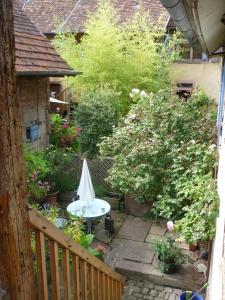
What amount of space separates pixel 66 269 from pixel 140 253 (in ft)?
12.1

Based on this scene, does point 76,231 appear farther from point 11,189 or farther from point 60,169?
point 60,169

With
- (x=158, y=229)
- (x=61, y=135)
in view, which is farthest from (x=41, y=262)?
(x=61, y=135)

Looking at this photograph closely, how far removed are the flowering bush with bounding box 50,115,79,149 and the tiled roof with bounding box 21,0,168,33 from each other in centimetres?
614

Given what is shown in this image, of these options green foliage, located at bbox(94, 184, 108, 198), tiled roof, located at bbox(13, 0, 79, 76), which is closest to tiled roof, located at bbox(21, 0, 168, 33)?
tiled roof, located at bbox(13, 0, 79, 76)

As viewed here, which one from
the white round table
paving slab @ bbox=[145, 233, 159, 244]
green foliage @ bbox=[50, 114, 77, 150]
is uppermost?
green foliage @ bbox=[50, 114, 77, 150]

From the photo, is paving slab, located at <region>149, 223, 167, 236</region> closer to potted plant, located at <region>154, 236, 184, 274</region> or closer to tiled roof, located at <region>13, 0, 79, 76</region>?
potted plant, located at <region>154, 236, 184, 274</region>

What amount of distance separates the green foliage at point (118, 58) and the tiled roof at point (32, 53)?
8.71 feet

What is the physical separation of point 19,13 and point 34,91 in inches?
94.9

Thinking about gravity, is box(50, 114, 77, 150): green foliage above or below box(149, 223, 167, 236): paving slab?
above

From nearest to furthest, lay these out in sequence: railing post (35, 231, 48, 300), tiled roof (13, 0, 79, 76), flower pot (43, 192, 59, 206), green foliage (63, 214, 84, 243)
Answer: railing post (35, 231, 48, 300) < green foliage (63, 214, 84, 243) < tiled roof (13, 0, 79, 76) < flower pot (43, 192, 59, 206)

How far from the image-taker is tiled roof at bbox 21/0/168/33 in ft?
46.9

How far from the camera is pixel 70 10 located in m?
15.4

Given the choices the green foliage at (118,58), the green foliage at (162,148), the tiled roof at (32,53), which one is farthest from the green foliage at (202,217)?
the green foliage at (118,58)

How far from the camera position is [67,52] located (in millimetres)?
11516
